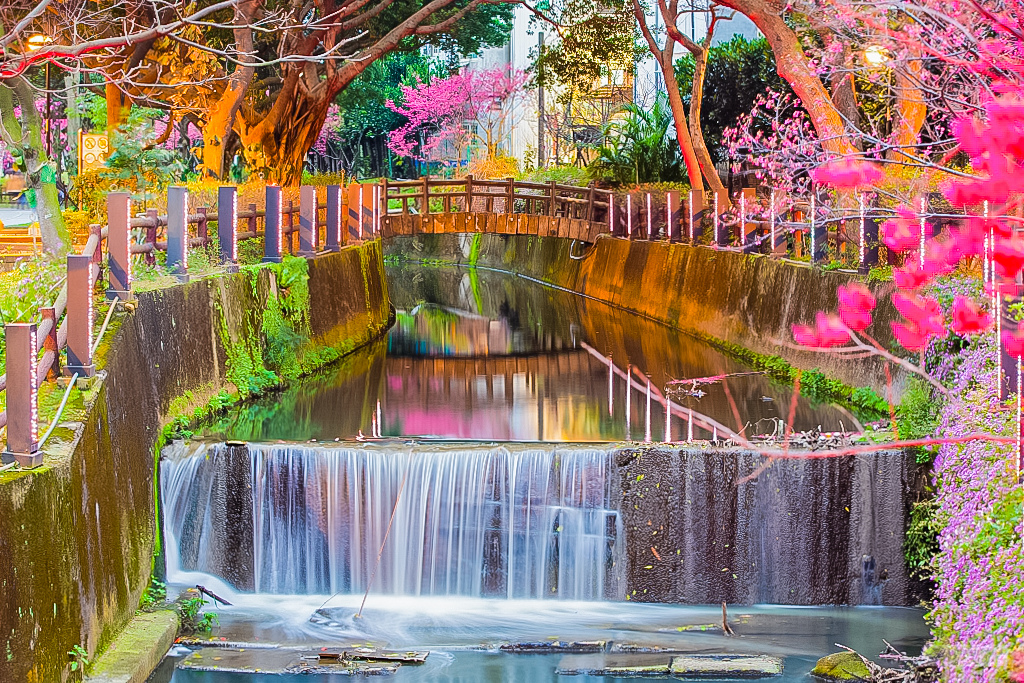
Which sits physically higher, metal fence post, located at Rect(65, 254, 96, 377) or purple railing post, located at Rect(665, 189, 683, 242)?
purple railing post, located at Rect(665, 189, 683, 242)

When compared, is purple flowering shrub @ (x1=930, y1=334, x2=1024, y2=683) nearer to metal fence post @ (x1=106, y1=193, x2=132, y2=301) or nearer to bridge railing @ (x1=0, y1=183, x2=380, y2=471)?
bridge railing @ (x1=0, y1=183, x2=380, y2=471)

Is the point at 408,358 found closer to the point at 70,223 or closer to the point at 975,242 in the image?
the point at 70,223

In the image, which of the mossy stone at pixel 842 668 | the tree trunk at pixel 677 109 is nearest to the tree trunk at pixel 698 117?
the tree trunk at pixel 677 109

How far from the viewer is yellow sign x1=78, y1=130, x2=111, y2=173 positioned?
69.5 ft

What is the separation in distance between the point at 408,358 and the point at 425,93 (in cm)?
2889

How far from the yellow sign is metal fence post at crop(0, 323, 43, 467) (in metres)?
13.7

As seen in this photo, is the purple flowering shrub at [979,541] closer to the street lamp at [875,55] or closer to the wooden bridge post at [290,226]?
the street lamp at [875,55]

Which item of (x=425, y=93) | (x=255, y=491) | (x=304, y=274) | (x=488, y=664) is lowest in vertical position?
(x=488, y=664)

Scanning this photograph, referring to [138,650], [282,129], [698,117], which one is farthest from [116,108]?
[138,650]

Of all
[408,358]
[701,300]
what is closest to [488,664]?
[408,358]

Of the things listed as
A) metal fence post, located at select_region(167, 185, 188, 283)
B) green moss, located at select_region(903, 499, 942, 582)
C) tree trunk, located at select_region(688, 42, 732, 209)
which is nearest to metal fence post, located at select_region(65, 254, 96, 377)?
metal fence post, located at select_region(167, 185, 188, 283)

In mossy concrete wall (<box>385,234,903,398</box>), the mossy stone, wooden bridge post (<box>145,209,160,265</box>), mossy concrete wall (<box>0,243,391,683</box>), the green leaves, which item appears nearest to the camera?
mossy concrete wall (<box>0,243,391,683</box>)

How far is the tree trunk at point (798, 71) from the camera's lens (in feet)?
54.6

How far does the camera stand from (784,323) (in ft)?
57.6
